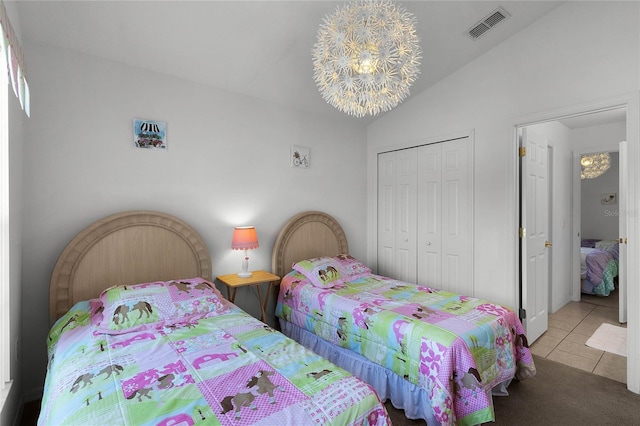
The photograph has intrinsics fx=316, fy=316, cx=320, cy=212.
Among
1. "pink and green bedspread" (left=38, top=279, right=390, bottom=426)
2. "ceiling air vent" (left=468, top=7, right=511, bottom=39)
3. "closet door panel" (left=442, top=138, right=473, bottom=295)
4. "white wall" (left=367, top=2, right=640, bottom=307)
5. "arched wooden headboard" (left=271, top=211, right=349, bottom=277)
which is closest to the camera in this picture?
"pink and green bedspread" (left=38, top=279, right=390, bottom=426)

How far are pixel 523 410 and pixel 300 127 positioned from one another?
318 centimetres

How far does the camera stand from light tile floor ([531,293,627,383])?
271 cm

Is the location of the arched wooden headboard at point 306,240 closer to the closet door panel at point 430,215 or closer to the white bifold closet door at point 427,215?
the white bifold closet door at point 427,215

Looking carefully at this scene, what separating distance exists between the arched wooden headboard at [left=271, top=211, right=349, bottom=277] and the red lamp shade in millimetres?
448

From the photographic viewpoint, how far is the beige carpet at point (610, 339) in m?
2.99

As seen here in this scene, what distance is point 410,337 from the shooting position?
203 cm

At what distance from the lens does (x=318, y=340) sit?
273 centimetres

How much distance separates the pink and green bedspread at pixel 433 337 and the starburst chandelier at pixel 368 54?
1476 mm

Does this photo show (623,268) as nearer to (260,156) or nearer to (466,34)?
(466,34)

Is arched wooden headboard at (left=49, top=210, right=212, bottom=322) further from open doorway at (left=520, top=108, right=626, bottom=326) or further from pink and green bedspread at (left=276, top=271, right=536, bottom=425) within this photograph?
open doorway at (left=520, top=108, right=626, bottom=326)

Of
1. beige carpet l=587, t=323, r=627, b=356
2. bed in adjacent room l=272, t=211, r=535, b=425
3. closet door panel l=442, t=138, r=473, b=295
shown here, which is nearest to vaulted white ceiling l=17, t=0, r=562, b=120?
closet door panel l=442, t=138, r=473, b=295

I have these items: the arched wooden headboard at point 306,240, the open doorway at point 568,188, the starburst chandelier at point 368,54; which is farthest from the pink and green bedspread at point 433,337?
the open doorway at point 568,188

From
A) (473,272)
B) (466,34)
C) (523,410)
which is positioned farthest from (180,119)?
(523,410)

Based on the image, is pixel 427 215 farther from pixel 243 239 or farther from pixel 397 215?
pixel 243 239
